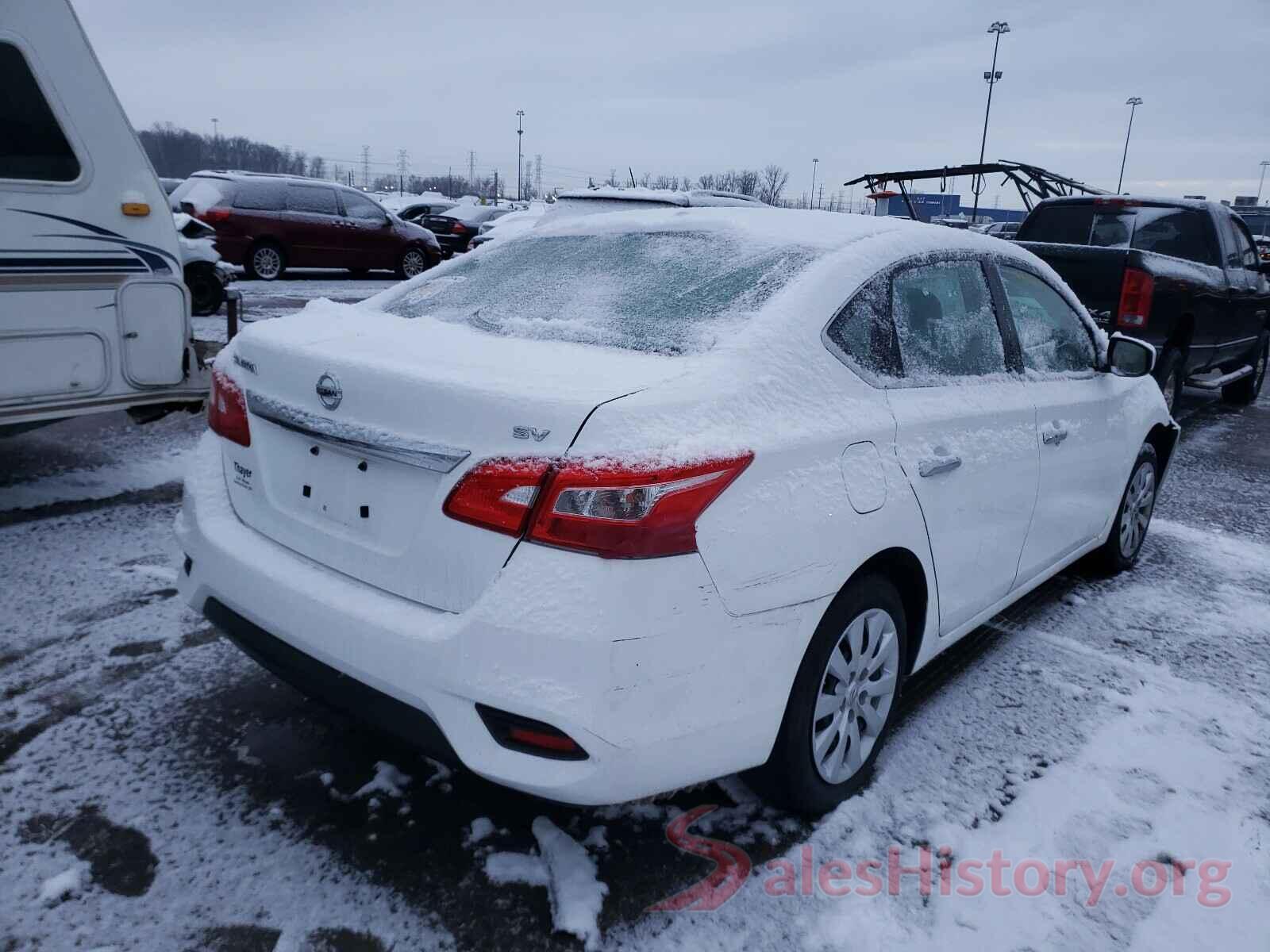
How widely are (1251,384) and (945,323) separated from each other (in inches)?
370

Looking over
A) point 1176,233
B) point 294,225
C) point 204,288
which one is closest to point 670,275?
point 1176,233

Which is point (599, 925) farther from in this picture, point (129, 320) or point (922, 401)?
point (129, 320)

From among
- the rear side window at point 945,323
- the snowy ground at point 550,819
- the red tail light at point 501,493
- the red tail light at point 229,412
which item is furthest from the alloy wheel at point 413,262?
the red tail light at point 501,493

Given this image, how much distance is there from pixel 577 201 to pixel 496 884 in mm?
11609

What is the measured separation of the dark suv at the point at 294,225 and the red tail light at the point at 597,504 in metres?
14.2

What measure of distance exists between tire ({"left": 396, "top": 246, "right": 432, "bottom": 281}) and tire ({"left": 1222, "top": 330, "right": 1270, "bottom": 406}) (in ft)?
41.9

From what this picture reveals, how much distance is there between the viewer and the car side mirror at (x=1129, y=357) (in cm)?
386

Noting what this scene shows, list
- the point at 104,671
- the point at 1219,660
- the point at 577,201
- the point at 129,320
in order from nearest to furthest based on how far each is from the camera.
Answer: the point at 104,671 → the point at 1219,660 → the point at 129,320 → the point at 577,201

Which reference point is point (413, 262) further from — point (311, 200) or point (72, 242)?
point (72, 242)

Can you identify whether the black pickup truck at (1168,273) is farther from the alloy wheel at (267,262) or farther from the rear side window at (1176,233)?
the alloy wheel at (267,262)

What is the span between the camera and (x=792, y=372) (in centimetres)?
234

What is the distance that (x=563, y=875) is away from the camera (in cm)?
233

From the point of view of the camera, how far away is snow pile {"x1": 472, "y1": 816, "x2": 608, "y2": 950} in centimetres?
218

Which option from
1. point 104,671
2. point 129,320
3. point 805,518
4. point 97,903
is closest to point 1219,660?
point 805,518
